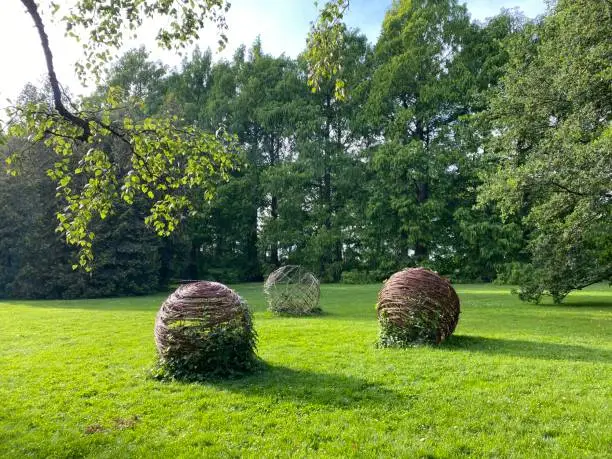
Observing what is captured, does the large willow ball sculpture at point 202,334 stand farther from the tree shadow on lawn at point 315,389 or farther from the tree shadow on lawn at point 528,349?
the tree shadow on lawn at point 528,349

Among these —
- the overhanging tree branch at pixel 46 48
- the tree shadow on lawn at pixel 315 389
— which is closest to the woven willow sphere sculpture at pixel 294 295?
the tree shadow on lawn at pixel 315 389

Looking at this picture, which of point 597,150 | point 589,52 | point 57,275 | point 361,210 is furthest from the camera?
point 361,210

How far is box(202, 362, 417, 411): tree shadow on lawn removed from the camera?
5949 millimetres

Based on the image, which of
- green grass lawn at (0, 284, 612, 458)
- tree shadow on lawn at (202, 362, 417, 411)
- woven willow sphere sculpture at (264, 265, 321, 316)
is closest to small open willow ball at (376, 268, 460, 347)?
green grass lawn at (0, 284, 612, 458)

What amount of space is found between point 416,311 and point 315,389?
3282mm

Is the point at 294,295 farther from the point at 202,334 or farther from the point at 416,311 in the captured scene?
the point at 202,334

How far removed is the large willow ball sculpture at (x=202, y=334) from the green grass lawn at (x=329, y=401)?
35 cm

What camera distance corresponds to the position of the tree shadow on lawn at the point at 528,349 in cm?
832

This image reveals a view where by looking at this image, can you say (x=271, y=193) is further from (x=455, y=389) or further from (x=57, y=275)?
(x=455, y=389)

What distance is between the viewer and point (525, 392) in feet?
20.2

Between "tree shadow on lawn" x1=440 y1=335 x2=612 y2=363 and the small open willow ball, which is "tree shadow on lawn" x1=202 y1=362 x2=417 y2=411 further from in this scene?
"tree shadow on lawn" x1=440 y1=335 x2=612 y2=363

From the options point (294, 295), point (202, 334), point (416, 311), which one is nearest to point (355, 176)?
point (294, 295)

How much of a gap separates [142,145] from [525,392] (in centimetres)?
548

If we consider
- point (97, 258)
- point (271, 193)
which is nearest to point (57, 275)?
point (97, 258)
